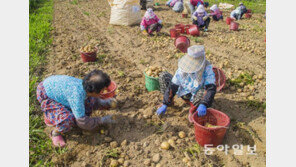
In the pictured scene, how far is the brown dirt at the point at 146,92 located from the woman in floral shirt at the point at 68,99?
9.8 inches

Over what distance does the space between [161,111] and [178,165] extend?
740 mm

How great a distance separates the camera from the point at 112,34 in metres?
6.47

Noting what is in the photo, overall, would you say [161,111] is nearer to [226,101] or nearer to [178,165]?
[178,165]

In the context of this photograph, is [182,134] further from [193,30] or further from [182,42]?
[193,30]

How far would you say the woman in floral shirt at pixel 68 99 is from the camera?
225 cm

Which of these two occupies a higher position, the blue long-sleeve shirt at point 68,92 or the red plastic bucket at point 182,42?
the red plastic bucket at point 182,42

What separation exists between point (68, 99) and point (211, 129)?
1.62 meters

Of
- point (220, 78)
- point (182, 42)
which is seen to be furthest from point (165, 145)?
point (182, 42)

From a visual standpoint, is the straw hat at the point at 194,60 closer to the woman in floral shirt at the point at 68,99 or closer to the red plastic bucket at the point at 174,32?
the woman in floral shirt at the point at 68,99

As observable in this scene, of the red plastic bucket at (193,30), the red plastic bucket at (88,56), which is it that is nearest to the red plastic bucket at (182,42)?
the red plastic bucket at (193,30)

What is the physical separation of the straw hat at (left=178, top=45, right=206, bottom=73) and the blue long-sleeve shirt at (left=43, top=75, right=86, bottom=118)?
1.26 metres

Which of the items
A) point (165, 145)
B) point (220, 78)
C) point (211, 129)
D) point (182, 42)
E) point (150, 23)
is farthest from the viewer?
point (150, 23)

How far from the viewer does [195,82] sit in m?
2.71

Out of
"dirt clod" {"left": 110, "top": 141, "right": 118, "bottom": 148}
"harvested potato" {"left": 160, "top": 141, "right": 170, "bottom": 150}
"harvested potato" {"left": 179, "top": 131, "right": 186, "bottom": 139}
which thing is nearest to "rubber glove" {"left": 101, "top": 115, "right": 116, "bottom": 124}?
"dirt clod" {"left": 110, "top": 141, "right": 118, "bottom": 148}
